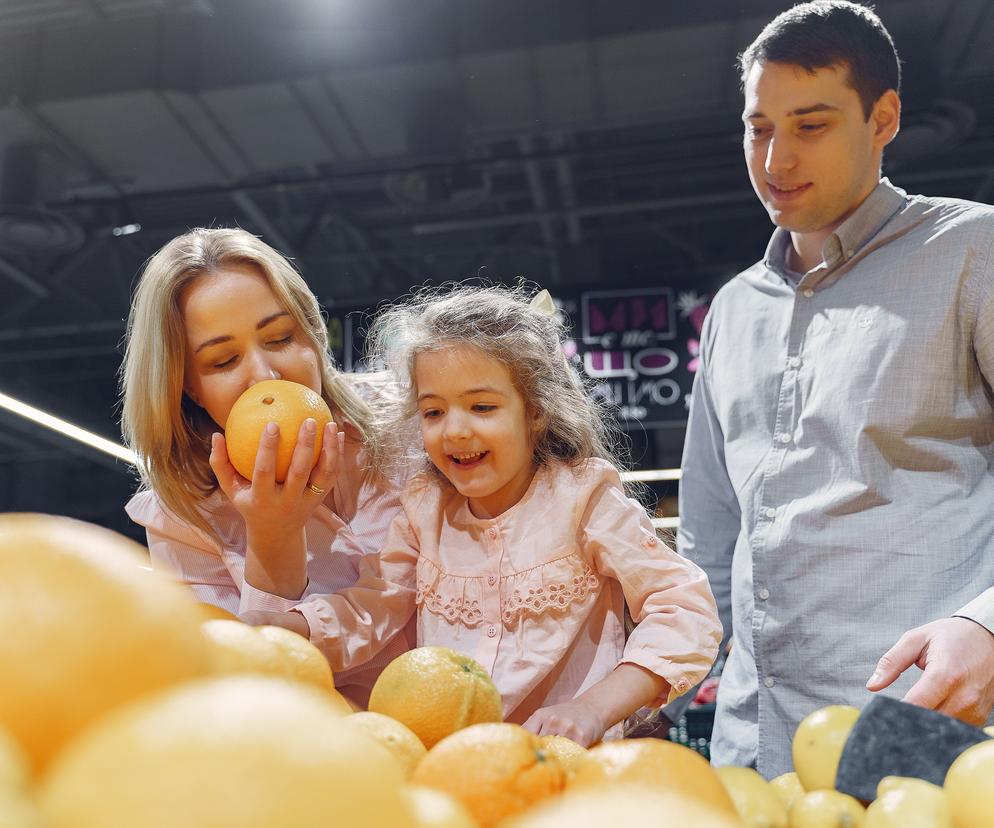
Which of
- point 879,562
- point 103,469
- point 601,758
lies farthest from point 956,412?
point 103,469

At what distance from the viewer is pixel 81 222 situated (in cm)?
729

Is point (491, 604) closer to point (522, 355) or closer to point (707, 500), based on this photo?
point (522, 355)

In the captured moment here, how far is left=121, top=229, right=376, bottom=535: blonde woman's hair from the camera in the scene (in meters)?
1.73

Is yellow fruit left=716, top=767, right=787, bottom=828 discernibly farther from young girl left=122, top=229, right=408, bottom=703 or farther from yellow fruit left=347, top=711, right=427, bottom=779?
young girl left=122, top=229, right=408, bottom=703

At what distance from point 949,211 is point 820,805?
5.16ft

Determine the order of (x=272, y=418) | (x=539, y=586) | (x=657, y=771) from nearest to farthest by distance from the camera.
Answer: (x=657, y=771), (x=272, y=418), (x=539, y=586)

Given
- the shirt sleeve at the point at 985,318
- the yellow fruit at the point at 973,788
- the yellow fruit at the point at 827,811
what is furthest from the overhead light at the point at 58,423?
the yellow fruit at the point at 973,788

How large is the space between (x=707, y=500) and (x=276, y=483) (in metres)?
1.15

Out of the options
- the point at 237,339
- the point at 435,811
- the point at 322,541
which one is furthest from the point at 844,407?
the point at 435,811

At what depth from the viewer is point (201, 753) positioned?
1.28 feet

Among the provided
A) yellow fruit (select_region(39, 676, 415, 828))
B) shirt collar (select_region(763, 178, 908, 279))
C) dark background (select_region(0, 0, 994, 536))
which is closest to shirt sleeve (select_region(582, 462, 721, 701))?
shirt collar (select_region(763, 178, 908, 279))

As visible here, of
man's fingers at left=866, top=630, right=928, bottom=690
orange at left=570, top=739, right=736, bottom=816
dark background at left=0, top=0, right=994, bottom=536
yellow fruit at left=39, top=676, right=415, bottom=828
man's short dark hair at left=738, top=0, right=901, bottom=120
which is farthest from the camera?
dark background at left=0, top=0, right=994, bottom=536

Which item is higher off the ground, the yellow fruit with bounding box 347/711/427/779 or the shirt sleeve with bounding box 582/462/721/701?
the yellow fruit with bounding box 347/711/427/779

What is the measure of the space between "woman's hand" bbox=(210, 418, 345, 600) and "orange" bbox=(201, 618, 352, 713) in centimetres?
60
